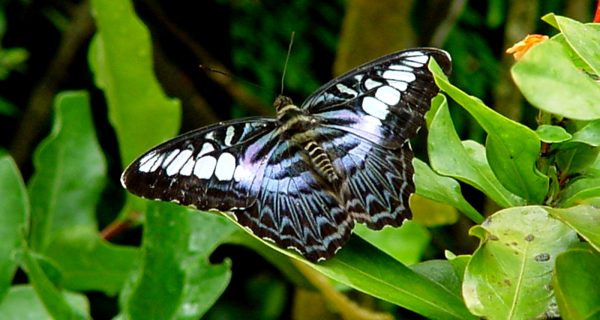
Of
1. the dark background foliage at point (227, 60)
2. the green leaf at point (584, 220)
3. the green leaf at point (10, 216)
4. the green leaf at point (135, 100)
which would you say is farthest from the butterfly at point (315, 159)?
the dark background foliage at point (227, 60)

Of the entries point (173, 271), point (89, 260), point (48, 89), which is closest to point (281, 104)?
point (173, 271)

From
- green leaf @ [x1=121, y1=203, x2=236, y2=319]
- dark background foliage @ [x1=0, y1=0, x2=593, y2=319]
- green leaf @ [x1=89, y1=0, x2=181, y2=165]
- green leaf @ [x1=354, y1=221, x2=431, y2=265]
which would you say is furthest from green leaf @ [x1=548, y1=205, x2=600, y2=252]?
dark background foliage @ [x1=0, y1=0, x2=593, y2=319]

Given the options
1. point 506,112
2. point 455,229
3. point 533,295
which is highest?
point 533,295

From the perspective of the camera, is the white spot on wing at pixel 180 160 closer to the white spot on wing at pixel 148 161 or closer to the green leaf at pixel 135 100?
the white spot on wing at pixel 148 161

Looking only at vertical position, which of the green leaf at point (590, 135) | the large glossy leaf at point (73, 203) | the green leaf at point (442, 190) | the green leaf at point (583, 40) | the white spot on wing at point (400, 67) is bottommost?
the large glossy leaf at point (73, 203)

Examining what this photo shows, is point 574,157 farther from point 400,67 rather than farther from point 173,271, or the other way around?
point 173,271

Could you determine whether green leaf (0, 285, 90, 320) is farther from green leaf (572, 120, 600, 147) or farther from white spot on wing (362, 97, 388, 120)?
green leaf (572, 120, 600, 147)

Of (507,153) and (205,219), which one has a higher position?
(507,153)

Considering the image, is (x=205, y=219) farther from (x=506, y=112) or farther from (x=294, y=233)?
(x=506, y=112)

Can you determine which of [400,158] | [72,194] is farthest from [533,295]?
[72,194]
